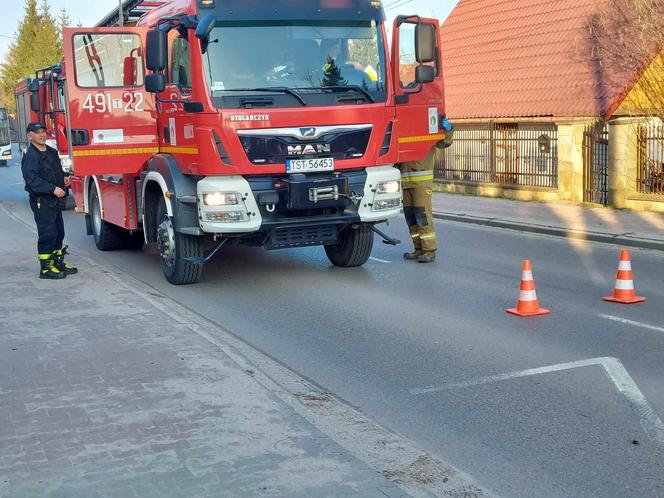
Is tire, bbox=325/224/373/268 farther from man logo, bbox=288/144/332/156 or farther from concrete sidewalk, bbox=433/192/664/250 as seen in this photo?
concrete sidewalk, bbox=433/192/664/250

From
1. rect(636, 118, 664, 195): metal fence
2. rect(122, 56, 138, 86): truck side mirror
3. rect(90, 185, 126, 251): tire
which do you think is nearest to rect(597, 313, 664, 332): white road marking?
rect(122, 56, 138, 86): truck side mirror

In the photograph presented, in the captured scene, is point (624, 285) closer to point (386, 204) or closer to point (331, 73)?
point (386, 204)

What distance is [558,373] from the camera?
254 inches

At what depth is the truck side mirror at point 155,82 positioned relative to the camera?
9.98 meters

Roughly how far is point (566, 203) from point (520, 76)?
16.0ft

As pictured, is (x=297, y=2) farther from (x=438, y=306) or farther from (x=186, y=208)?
(x=438, y=306)

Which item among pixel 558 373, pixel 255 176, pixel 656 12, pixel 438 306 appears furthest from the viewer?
pixel 656 12

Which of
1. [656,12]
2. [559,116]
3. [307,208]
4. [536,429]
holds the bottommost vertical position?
[536,429]

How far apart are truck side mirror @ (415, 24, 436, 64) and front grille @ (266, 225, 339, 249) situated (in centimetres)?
215

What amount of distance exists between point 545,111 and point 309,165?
1164 centimetres

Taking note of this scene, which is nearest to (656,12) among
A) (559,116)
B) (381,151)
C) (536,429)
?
(559,116)

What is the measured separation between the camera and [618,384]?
614 cm

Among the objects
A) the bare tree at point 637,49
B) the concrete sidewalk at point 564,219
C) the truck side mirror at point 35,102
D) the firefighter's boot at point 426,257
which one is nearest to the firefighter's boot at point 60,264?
the firefighter's boot at point 426,257

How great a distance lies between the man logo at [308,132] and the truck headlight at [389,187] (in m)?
1.01
